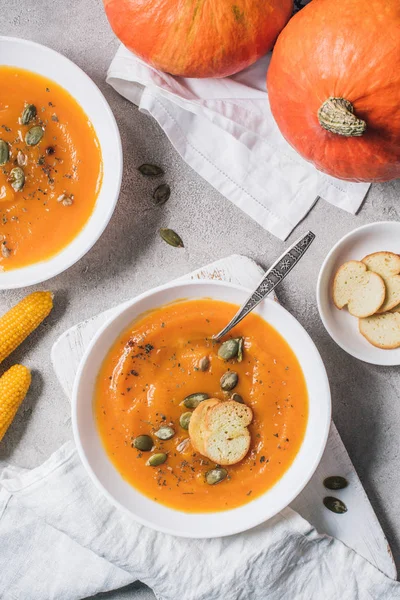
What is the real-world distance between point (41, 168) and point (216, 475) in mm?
1170

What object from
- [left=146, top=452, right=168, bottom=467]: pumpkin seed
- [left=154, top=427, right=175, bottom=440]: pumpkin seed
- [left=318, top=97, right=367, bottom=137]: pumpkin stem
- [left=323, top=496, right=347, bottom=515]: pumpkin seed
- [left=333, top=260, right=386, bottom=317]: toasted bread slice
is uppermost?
[left=318, top=97, right=367, bottom=137]: pumpkin stem

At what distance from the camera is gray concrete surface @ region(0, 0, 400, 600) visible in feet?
8.16

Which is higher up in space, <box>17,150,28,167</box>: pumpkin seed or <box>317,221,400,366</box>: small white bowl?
<box>317,221,400,366</box>: small white bowl

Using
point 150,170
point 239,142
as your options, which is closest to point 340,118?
point 239,142

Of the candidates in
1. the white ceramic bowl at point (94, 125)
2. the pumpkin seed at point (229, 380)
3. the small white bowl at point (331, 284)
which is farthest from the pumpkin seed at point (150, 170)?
the pumpkin seed at point (229, 380)

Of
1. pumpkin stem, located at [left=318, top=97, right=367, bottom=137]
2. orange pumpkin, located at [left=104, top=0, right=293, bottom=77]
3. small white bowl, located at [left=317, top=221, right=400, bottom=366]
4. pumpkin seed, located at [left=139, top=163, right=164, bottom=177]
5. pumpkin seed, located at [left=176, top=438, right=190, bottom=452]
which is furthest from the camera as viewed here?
pumpkin seed, located at [left=139, top=163, right=164, bottom=177]

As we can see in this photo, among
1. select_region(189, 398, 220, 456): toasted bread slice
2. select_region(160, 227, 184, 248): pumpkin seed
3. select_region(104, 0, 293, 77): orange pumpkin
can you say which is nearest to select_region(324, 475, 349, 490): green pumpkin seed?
select_region(189, 398, 220, 456): toasted bread slice

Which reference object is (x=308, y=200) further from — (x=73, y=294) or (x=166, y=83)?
(x=73, y=294)

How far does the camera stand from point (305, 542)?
7.88 feet

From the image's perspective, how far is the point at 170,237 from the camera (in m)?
2.48

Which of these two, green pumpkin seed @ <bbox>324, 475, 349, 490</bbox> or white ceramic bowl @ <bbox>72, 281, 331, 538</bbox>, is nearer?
white ceramic bowl @ <bbox>72, 281, 331, 538</bbox>

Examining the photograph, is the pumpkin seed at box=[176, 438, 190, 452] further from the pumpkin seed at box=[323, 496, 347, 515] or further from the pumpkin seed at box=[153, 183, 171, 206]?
the pumpkin seed at box=[153, 183, 171, 206]

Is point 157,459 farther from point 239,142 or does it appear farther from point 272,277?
point 239,142

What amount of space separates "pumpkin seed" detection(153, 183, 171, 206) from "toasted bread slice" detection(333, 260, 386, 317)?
669mm
